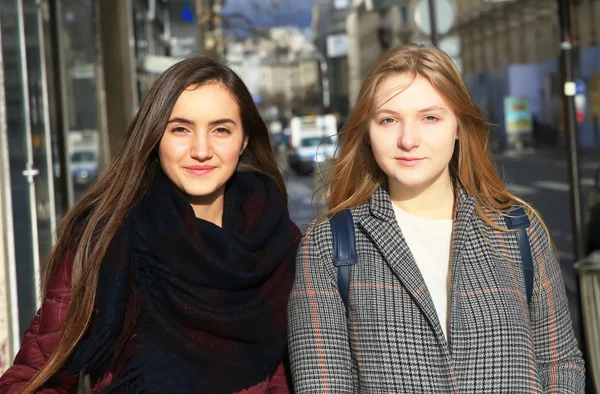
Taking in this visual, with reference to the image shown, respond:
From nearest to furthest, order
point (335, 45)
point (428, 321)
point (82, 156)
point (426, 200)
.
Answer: point (428, 321)
point (426, 200)
point (82, 156)
point (335, 45)

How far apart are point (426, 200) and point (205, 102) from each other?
2.38ft

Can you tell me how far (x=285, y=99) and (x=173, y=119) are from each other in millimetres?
83022

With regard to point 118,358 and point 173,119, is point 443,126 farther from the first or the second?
point 118,358

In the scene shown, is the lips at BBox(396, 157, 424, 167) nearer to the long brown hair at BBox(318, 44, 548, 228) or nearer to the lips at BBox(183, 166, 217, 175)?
the long brown hair at BBox(318, 44, 548, 228)

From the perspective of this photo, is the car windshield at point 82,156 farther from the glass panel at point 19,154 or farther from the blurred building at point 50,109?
the glass panel at point 19,154

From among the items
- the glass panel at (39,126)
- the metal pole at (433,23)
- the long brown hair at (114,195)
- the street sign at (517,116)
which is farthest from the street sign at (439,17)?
the long brown hair at (114,195)

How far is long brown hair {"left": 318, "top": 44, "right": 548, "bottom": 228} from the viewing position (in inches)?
101

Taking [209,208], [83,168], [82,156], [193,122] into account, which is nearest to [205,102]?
[193,122]

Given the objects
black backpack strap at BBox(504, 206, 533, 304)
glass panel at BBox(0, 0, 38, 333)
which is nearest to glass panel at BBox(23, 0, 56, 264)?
glass panel at BBox(0, 0, 38, 333)

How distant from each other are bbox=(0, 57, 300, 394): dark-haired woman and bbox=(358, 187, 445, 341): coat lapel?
0.43 meters

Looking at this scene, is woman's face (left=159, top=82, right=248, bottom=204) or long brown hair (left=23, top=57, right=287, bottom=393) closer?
long brown hair (left=23, top=57, right=287, bottom=393)

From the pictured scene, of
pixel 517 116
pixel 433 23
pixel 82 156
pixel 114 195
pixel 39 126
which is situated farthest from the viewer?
pixel 517 116

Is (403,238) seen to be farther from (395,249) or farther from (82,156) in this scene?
(82,156)

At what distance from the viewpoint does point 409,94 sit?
2535mm
